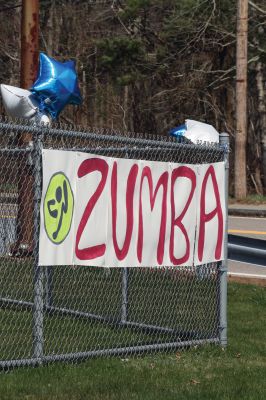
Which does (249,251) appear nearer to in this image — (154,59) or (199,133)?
(199,133)

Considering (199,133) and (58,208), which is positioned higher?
(199,133)

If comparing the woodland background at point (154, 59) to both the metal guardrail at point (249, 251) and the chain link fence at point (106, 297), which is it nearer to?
the metal guardrail at point (249, 251)

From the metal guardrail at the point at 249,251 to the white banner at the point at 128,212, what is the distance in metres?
2.45

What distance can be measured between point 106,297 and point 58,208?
327 centimetres

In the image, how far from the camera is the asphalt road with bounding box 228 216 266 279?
1471 cm

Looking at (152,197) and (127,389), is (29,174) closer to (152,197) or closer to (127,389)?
(152,197)

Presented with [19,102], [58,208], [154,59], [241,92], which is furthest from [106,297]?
[154,59]

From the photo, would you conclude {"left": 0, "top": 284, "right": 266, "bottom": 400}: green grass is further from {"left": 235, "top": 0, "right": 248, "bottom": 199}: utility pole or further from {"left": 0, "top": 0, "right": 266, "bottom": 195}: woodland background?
{"left": 0, "top": 0, "right": 266, "bottom": 195}: woodland background

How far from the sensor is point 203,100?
36188 mm

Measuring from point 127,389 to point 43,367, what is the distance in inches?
31.3

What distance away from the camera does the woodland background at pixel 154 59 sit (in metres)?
33.6

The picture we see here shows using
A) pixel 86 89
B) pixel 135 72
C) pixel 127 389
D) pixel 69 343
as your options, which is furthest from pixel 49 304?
pixel 86 89

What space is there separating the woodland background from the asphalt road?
33.6 ft

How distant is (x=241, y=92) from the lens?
29328mm
